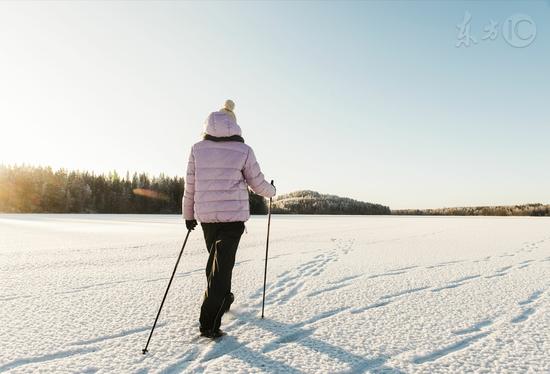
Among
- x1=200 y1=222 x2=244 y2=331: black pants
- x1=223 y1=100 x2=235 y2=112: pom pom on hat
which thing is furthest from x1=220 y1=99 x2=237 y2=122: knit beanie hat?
x1=200 y1=222 x2=244 y2=331: black pants

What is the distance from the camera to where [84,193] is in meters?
68.9

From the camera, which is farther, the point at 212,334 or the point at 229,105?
the point at 229,105

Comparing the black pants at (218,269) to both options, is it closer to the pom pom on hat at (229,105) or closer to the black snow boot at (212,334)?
the black snow boot at (212,334)

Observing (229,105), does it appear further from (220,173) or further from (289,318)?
(289,318)

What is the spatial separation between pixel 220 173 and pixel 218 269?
902 mm

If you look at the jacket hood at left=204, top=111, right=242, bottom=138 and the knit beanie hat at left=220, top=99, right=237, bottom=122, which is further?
the knit beanie hat at left=220, top=99, right=237, bottom=122

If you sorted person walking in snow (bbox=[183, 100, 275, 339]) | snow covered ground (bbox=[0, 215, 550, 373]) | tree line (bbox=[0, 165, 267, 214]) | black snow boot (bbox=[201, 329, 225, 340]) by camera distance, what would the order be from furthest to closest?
tree line (bbox=[0, 165, 267, 214]) → person walking in snow (bbox=[183, 100, 275, 339]) → black snow boot (bbox=[201, 329, 225, 340]) → snow covered ground (bbox=[0, 215, 550, 373])

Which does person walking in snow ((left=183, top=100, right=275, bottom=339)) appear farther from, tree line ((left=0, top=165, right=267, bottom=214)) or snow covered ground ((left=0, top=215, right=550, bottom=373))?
tree line ((left=0, top=165, right=267, bottom=214))

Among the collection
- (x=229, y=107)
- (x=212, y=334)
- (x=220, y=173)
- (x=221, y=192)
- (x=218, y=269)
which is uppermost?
(x=229, y=107)

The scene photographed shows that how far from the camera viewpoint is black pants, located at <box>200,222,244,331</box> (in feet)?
10.6

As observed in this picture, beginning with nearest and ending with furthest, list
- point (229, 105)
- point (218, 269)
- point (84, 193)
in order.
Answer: point (218, 269), point (229, 105), point (84, 193)

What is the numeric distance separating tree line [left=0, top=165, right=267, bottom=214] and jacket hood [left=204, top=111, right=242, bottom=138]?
63.0 meters

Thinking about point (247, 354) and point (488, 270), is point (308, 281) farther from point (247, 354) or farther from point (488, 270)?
point (488, 270)

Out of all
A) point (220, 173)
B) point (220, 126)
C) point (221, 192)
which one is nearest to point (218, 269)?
point (221, 192)
